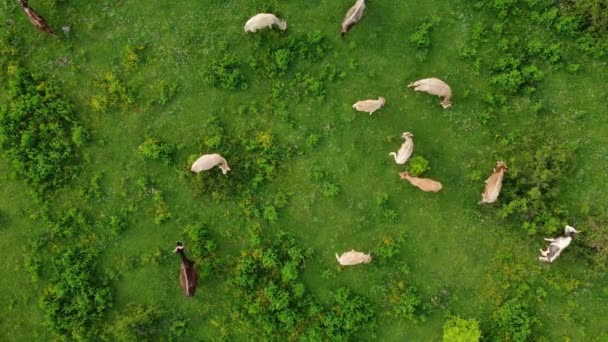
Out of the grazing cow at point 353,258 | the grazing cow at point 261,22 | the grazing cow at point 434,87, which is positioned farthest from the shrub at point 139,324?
the grazing cow at point 434,87

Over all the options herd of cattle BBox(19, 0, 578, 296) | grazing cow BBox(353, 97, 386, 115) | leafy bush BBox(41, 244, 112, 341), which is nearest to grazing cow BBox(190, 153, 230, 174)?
herd of cattle BBox(19, 0, 578, 296)

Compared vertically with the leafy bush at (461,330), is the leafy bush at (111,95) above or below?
above

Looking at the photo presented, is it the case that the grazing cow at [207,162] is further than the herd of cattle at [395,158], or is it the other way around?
the grazing cow at [207,162]

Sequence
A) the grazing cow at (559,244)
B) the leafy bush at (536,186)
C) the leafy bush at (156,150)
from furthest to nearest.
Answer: the leafy bush at (156,150)
the leafy bush at (536,186)
the grazing cow at (559,244)

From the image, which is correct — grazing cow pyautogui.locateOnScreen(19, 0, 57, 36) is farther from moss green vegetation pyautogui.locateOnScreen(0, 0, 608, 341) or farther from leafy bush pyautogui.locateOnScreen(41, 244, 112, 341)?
leafy bush pyautogui.locateOnScreen(41, 244, 112, 341)

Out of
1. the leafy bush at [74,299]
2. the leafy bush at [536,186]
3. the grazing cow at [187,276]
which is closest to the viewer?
the grazing cow at [187,276]

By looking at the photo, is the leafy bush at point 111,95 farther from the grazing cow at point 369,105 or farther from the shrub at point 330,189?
the grazing cow at point 369,105

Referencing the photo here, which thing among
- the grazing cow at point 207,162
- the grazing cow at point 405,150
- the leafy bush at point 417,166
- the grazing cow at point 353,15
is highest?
the grazing cow at point 353,15

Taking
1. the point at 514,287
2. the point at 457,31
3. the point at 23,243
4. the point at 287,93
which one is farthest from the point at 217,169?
the point at 514,287
